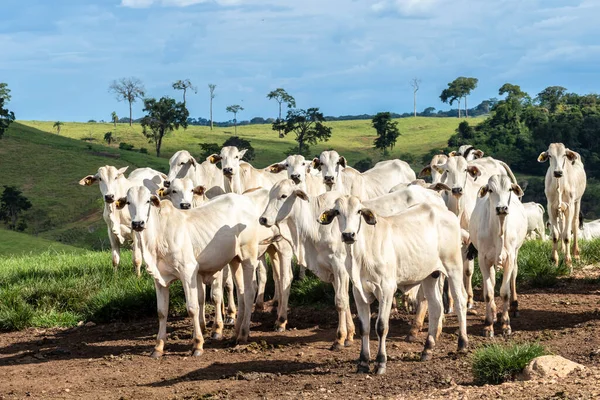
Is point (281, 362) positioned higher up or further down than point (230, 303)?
further down

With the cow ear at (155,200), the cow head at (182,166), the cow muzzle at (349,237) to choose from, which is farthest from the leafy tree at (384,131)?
the cow muzzle at (349,237)

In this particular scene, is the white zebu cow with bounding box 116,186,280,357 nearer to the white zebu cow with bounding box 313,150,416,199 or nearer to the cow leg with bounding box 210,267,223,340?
the cow leg with bounding box 210,267,223,340

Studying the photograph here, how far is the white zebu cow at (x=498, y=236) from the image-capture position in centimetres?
1209

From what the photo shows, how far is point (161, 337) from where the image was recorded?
11.9 meters

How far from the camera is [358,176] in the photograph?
17391 millimetres

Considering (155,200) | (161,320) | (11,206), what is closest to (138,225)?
(155,200)

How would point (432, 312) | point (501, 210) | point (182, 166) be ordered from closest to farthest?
1. point (432, 312)
2. point (501, 210)
3. point (182, 166)

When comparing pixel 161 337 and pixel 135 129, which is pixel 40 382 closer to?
pixel 161 337

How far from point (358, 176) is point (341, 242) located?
6.00 meters

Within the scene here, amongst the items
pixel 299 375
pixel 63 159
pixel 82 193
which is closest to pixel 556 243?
pixel 299 375

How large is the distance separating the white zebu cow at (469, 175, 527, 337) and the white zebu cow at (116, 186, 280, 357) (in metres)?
3.06

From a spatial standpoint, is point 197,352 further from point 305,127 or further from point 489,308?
point 305,127

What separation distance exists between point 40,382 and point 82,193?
5716 centimetres

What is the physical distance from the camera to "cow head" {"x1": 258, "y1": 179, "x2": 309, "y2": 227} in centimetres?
1180
